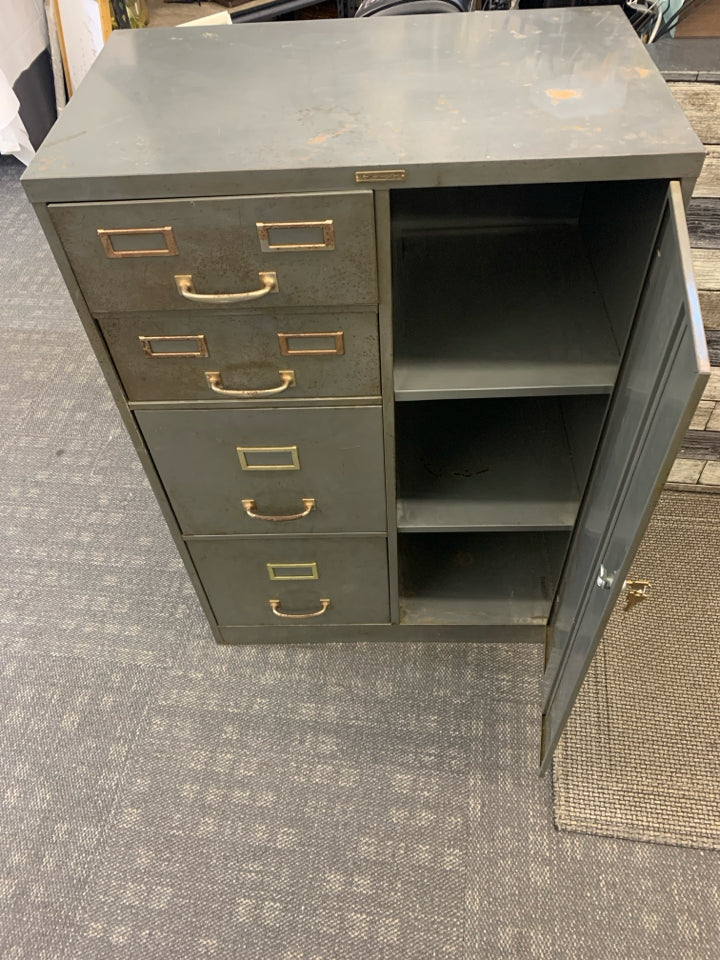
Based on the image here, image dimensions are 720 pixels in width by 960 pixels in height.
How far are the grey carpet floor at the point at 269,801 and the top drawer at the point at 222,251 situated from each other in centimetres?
82

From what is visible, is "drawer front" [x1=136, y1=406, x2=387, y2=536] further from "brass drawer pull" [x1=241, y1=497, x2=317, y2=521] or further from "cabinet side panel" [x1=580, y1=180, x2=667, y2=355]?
"cabinet side panel" [x1=580, y1=180, x2=667, y2=355]

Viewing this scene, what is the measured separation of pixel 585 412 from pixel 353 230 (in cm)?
52

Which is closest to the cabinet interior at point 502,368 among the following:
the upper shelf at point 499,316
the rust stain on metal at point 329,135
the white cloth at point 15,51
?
the upper shelf at point 499,316

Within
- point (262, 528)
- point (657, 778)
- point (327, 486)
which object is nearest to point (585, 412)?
point (327, 486)

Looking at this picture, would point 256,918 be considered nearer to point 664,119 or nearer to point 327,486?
point 327,486

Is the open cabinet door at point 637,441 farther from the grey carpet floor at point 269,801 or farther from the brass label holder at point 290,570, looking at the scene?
the brass label holder at point 290,570

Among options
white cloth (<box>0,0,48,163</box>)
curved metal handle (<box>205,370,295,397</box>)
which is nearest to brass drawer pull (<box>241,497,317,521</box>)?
curved metal handle (<box>205,370,295,397</box>)

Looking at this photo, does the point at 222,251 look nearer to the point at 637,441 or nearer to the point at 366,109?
the point at 366,109

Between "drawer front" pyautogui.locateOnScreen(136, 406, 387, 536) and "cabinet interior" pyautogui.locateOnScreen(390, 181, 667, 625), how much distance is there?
0.09 metres

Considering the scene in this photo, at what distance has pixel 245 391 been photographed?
3.41ft

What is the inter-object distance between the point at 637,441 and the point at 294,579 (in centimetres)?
70

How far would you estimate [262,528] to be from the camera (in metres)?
1.26

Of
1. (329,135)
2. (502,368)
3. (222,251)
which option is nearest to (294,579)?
(502,368)

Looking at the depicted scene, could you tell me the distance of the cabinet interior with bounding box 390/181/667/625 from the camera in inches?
40.7
